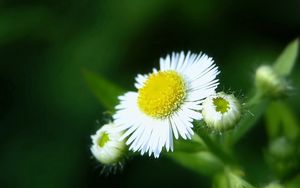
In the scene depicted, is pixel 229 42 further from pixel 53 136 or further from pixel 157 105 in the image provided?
pixel 157 105

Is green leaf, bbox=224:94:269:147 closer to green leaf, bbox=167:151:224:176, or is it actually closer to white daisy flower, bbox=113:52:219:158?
green leaf, bbox=167:151:224:176

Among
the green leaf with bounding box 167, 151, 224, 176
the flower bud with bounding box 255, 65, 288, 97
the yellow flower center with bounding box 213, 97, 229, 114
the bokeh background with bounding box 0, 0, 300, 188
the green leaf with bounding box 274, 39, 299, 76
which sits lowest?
the yellow flower center with bounding box 213, 97, 229, 114

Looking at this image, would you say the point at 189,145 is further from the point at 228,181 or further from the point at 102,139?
the point at 102,139

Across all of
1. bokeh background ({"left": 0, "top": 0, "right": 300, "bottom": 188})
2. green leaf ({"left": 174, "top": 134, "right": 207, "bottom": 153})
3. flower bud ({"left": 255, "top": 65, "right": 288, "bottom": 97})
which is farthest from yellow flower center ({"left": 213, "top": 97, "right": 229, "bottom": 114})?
bokeh background ({"left": 0, "top": 0, "right": 300, "bottom": 188})

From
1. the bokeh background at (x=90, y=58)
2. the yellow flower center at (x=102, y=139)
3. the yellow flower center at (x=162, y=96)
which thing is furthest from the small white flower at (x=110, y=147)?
the bokeh background at (x=90, y=58)

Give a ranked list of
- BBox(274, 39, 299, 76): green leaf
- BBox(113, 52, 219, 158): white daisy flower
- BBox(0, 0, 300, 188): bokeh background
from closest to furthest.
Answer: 1. BBox(113, 52, 219, 158): white daisy flower
2. BBox(274, 39, 299, 76): green leaf
3. BBox(0, 0, 300, 188): bokeh background

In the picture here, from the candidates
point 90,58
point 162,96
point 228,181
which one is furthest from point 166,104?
point 90,58

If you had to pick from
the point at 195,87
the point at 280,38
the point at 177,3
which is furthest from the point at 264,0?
the point at 195,87
